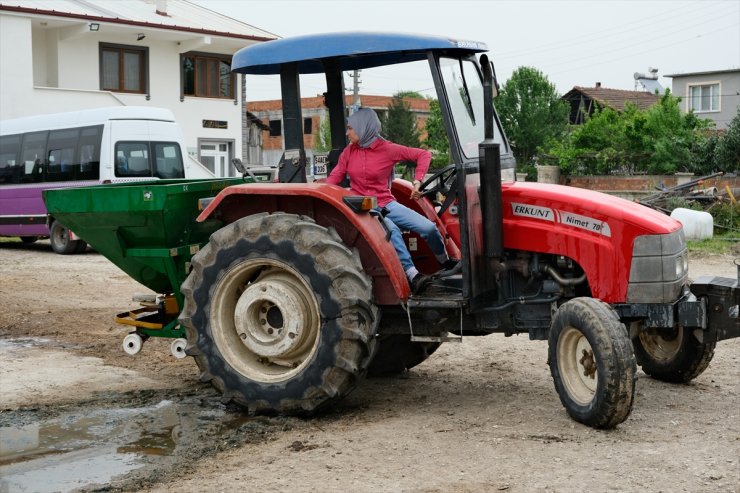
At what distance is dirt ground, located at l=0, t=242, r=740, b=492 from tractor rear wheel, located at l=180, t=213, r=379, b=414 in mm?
241

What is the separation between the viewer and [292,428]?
6648 millimetres

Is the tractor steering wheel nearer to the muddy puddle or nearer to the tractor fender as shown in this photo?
the tractor fender

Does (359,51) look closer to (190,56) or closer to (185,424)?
(185,424)

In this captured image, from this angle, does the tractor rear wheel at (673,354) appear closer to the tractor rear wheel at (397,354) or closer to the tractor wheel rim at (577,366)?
the tractor wheel rim at (577,366)

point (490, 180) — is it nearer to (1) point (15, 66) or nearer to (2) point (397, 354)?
(2) point (397, 354)

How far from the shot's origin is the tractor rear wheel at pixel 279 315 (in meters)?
6.67

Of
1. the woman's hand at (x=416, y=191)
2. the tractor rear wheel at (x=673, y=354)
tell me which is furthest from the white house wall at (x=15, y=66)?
the tractor rear wheel at (x=673, y=354)

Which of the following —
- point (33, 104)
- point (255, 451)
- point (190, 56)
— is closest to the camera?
point (255, 451)

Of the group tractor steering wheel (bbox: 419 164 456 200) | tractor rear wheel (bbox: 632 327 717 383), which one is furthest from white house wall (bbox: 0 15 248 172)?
tractor rear wheel (bbox: 632 327 717 383)

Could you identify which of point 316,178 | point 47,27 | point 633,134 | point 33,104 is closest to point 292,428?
point 316,178

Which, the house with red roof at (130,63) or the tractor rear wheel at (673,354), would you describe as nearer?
the tractor rear wheel at (673,354)

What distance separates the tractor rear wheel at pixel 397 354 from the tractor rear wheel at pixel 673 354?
161 centimetres

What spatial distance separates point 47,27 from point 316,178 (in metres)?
27.9

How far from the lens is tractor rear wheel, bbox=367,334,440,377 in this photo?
8.16 meters
